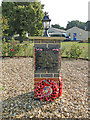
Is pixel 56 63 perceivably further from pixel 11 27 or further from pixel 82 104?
pixel 11 27

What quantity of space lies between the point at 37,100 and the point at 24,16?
1917 centimetres

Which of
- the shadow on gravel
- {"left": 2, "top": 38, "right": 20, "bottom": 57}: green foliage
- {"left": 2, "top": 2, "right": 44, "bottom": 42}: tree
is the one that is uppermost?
{"left": 2, "top": 2, "right": 44, "bottom": 42}: tree

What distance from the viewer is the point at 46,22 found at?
4465 mm

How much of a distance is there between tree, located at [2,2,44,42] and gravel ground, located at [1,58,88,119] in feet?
50.9

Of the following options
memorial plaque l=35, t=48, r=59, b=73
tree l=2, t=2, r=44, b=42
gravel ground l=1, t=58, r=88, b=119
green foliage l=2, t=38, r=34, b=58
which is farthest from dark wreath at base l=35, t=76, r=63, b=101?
tree l=2, t=2, r=44, b=42

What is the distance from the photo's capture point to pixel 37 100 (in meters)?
4.36

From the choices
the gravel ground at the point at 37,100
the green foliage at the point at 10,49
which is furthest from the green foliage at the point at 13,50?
the gravel ground at the point at 37,100

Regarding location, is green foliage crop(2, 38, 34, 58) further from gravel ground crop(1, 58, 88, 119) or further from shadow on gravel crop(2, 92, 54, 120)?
shadow on gravel crop(2, 92, 54, 120)

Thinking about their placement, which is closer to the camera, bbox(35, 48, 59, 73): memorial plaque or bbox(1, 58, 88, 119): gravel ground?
bbox(1, 58, 88, 119): gravel ground

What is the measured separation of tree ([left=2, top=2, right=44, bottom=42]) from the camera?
69.1ft

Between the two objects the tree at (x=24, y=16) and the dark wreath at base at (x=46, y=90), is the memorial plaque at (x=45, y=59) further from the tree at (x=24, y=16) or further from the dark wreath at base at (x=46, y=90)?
the tree at (x=24, y=16)

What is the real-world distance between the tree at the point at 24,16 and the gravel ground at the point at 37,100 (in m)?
15.5

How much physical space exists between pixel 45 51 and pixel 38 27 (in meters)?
18.5

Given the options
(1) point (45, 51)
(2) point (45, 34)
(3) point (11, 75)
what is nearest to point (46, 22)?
(2) point (45, 34)
